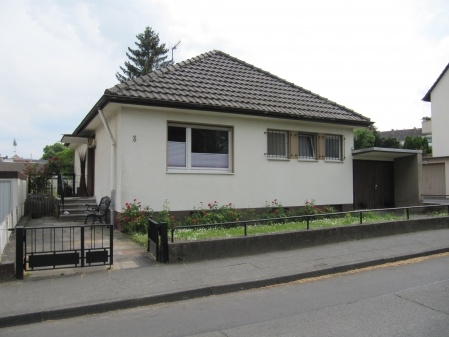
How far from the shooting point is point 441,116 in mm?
29969

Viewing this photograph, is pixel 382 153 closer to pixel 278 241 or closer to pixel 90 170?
pixel 278 241

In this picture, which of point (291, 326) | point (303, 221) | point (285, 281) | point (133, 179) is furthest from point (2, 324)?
point (303, 221)

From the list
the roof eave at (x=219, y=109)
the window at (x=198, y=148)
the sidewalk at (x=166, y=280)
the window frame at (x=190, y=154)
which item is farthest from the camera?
the window at (x=198, y=148)

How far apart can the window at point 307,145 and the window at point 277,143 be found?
70 centimetres

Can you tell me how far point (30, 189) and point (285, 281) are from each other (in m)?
13.3

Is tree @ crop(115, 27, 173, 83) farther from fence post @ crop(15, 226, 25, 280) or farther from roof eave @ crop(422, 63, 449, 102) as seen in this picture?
fence post @ crop(15, 226, 25, 280)

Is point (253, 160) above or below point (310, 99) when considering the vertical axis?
below

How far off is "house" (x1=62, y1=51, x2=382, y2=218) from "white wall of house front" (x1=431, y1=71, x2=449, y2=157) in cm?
1886

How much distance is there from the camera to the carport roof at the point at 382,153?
14.0 meters

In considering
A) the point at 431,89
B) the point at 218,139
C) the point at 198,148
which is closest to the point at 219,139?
the point at 218,139

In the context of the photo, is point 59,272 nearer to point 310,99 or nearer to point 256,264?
point 256,264

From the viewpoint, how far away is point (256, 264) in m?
7.42

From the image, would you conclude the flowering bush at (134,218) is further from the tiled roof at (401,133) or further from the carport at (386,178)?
the tiled roof at (401,133)

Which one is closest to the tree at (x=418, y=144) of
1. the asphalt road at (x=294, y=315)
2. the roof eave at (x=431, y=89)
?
the roof eave at (x=431, y=89)
